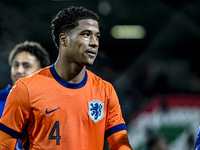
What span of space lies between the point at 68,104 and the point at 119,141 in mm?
400

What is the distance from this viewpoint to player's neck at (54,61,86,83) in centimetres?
211

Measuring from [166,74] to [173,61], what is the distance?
0.41 meters

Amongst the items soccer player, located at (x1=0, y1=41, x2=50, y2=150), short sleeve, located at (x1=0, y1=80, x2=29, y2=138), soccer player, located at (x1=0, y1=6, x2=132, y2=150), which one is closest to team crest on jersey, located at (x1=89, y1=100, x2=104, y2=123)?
soccer player, located at (x1=0, y1=6, x2=132, y2=150)

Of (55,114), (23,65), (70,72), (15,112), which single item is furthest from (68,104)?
(23,65)

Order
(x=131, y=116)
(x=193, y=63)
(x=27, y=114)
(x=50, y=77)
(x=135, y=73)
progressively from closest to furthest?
(x=27, y=114) < (x=50, y=77) < (x=131, y=116) < (x=135, y=73) < (x=193, y=63)

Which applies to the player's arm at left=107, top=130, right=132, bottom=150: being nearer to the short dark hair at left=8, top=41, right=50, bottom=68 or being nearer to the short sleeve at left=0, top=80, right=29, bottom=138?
the short sleeve at left=0, top=80, right=29, bottom=138

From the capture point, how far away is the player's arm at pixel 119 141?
2.09m

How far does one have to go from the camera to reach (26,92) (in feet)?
6.48

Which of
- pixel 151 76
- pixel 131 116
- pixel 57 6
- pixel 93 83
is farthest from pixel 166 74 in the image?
pixel 93 83

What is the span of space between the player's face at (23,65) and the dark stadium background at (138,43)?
8.01 feet

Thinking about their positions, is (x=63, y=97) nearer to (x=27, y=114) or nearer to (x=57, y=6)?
(x=27, y=114)

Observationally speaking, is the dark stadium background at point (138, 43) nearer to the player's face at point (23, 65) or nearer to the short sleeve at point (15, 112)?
the player's face at point (23, 65)

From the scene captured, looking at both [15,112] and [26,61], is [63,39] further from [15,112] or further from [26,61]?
[26,61]

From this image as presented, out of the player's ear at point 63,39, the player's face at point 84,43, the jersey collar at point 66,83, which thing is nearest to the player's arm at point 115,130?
the jersey collar at point 66,83
